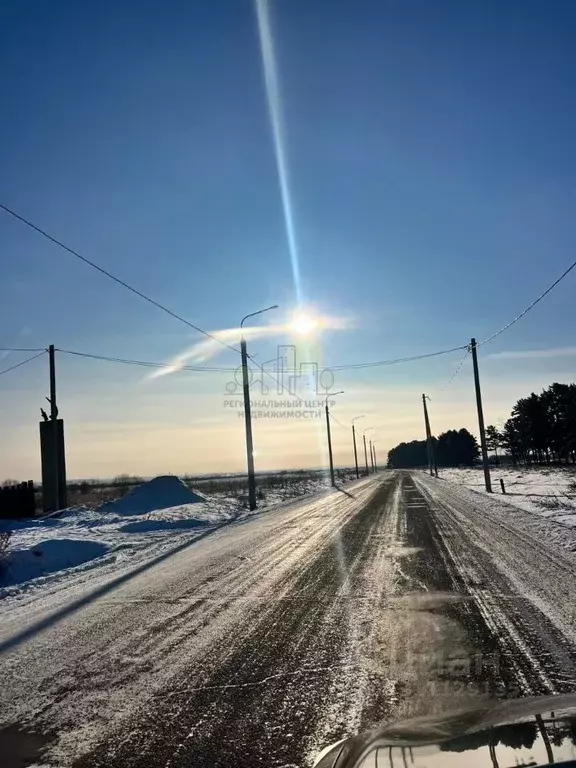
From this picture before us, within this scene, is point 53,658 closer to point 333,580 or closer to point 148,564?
point 333,580

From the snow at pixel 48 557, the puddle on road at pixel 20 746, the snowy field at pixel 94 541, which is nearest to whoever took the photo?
the puddle on road at pixel 20 746

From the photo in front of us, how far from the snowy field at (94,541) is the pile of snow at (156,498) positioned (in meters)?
0.05

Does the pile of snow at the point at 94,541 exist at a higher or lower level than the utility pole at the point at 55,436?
lower

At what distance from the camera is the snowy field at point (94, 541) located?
443 inches

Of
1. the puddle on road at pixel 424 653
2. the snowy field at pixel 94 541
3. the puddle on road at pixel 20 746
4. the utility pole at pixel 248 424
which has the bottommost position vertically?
the snowy field at pixel 94 541

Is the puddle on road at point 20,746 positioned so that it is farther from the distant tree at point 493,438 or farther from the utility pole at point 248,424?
the distant tree at point 493,438

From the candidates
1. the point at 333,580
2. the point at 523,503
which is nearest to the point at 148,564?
the point at 333,580

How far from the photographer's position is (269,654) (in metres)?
5.53

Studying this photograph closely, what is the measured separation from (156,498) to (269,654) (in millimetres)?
28263

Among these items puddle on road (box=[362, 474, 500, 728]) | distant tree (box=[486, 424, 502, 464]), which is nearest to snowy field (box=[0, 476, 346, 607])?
puddle on road (box=[362, 474, 500, 728])

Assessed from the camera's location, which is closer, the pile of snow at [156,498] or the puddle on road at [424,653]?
the puddle on road at [424,653]

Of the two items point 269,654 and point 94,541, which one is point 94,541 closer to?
point 94,541

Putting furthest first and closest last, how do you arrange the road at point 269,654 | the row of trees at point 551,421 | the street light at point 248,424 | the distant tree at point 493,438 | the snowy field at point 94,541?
the distant tree at point 493,438 → the row of trees at point 551,421 → the street light at point 248,424 → the snowy field at point 94,541 → the road at point 269,654

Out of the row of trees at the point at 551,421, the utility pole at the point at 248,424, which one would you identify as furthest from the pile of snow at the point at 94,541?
the row of trees at the point at 551,421
